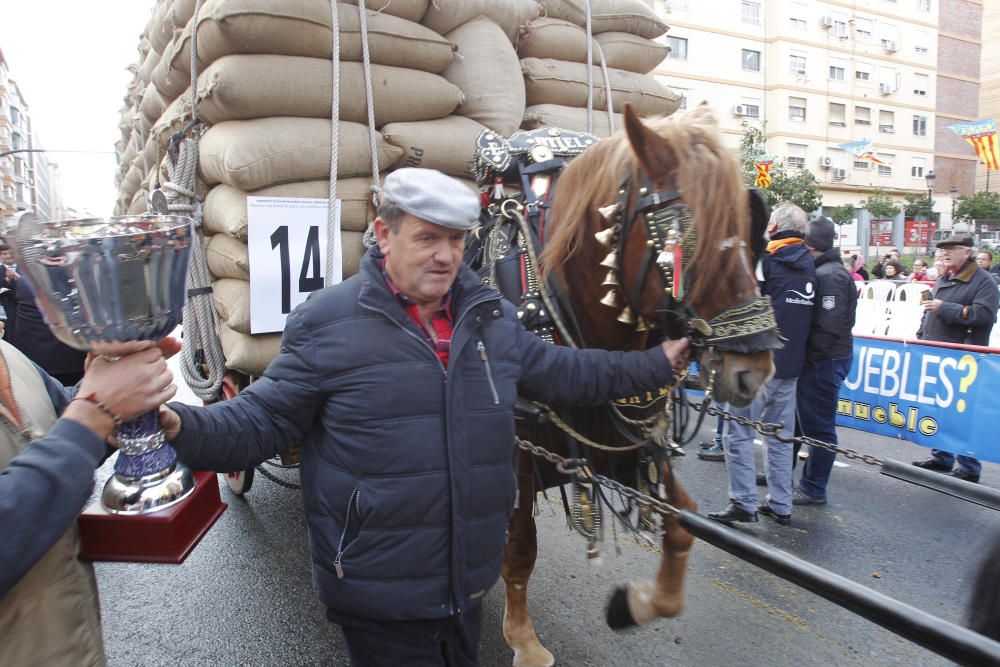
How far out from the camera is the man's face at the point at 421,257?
151 centimetres

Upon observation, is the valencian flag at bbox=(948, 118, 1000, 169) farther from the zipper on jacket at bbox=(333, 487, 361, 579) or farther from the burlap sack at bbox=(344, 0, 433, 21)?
the zipper on jacket at bbox=(333, 487, 361, 579)

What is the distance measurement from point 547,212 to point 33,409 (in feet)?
5.55

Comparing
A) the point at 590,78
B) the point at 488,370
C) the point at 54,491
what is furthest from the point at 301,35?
the point at 54,491

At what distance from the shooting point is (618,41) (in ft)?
13.3

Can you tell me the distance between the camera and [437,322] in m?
1.66

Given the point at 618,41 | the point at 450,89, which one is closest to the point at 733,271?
the point at 450,89

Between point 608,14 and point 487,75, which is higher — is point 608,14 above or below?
above

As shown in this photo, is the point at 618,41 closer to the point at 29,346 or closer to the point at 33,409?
the point at 33,409

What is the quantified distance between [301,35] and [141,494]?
2.38 m

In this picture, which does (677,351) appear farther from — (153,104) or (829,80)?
(829,80)

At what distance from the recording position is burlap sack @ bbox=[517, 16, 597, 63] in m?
3.79

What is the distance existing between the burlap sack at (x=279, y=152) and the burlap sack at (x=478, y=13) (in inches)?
30.3

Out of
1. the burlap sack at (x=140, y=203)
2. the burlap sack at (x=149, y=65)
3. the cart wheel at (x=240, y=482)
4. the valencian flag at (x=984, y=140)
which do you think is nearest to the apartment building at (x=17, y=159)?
the burlap sack at (x=140, y=203)

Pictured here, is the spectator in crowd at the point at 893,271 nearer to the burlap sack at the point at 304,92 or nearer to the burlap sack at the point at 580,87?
the burlap sack at the point at 580,87
